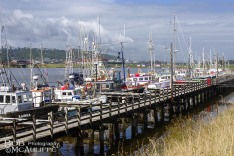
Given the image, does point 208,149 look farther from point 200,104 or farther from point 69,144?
point 200,104

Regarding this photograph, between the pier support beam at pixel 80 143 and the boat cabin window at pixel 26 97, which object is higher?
the boat cabin window at pixel 26 97

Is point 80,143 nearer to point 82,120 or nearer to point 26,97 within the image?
point 82,120

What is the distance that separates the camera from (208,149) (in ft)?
34.2

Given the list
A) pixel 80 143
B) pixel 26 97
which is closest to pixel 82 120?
pixel 80 143

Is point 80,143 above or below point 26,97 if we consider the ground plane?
below

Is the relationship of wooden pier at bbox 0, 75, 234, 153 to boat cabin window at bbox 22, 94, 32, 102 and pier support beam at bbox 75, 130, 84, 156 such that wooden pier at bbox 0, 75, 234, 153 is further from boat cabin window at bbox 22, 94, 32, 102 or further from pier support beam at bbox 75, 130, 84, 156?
boat cabin window at bbox 22, 94, 32, 102

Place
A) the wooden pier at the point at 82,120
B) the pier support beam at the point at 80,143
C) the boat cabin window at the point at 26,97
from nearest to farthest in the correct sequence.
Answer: the wooden pier at the point at 82,120 → the pier support beam at the point at 80,143 → the boat cabin window at the point at 26,97

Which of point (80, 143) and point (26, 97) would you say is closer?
point (80, 143)

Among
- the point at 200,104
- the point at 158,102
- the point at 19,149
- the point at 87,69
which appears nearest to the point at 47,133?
the point at 19,149

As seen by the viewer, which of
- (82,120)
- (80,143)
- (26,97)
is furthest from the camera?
(26,97)

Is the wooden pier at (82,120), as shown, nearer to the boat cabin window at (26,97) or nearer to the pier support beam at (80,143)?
the pier support beam at (80,143)

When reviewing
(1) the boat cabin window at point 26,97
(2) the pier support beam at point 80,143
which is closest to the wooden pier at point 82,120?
(2) the pier support beam at point 80,143

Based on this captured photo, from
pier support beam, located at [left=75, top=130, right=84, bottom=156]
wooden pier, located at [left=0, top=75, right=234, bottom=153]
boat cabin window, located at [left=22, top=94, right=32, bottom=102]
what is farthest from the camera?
boat cabin window, located at [left=22, top=94, right=32, bottom=102]

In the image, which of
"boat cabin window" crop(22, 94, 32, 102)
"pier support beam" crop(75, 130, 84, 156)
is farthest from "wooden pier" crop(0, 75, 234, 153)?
"boat cabin window" crop(22, 94, 32, 102)
